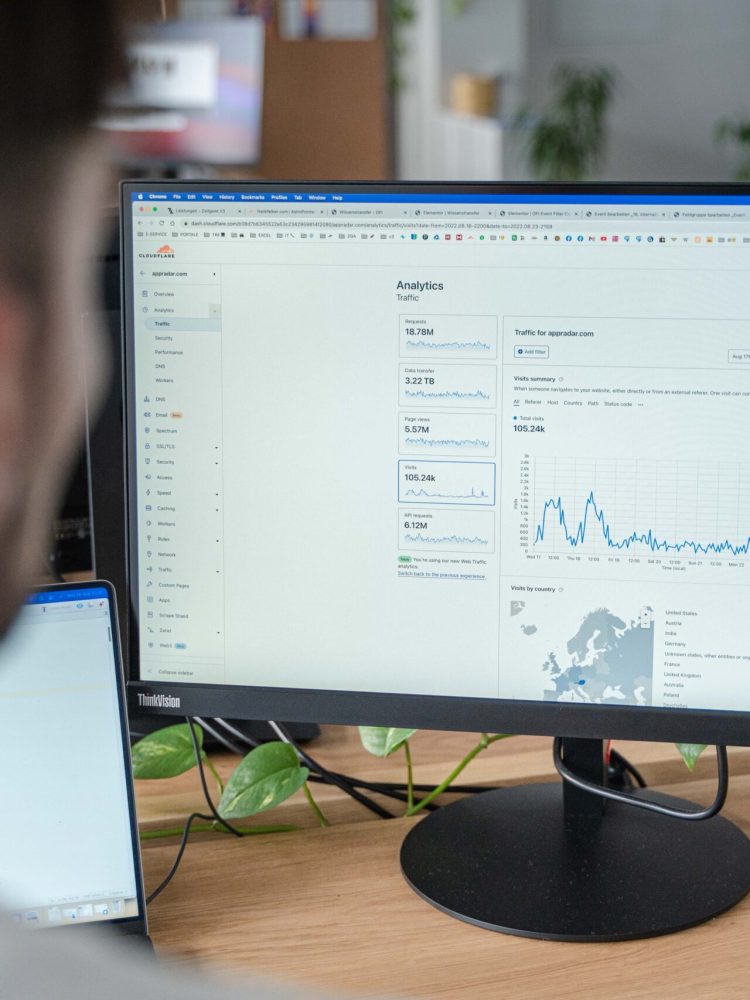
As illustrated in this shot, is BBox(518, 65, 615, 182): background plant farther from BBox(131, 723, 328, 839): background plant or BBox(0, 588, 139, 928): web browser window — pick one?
BBox(0, 588, 139, 928): web browser window

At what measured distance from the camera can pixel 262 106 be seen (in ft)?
10.4

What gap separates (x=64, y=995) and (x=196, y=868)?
0.59 metres

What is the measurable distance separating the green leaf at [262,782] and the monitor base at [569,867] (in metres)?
0.09

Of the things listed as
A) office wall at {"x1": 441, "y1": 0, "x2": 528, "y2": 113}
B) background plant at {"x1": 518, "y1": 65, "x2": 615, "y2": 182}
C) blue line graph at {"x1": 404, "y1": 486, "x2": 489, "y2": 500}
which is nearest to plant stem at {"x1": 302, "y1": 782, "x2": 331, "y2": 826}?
Result: blue line graph at {"x1": 404, "y1": 486, "x2": 489, "y2": 500}

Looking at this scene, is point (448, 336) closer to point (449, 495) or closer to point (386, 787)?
point (449, 495)

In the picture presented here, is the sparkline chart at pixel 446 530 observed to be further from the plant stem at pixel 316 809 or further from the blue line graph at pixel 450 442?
the plant stem at pixel 316 809

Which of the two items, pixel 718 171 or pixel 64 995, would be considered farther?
pixel 718 171

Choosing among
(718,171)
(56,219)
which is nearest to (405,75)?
(718,171)

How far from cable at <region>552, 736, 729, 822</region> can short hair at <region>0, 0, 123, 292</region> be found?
0.61 metres

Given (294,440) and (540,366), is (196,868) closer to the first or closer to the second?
(294,440)

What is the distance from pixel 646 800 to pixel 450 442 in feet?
0.97

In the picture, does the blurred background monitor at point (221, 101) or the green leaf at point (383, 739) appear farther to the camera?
the blurred background monitor at point (221, 101)

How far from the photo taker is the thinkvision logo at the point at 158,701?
768 millimetres

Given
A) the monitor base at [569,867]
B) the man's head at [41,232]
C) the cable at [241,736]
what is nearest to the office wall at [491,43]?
the cable at [241,736]
